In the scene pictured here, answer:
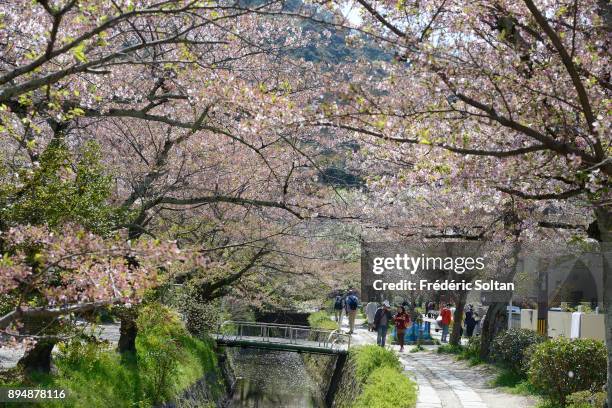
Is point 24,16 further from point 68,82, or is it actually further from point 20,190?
point 20,190

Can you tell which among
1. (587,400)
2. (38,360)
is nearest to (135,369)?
(38,360)

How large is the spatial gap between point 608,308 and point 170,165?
24.0 ft

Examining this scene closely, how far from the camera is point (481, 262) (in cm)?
2211

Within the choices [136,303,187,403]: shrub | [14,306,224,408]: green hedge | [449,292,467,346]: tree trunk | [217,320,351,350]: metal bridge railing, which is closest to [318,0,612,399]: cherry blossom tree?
[14,306,224,408]: green hedge

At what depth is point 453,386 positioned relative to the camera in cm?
1546

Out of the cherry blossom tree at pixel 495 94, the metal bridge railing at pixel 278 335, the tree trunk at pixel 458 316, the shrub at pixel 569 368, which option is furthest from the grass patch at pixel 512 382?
the tree trunk at pixel 458 316

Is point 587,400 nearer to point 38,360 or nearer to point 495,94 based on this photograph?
point 495,94

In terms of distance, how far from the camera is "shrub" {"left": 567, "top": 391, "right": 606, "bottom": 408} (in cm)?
976

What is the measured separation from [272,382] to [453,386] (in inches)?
540

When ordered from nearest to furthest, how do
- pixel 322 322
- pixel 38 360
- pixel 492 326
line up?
pixel 38 360 < pixel 492 326 < pixel 322 322

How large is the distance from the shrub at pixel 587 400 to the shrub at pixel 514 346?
5034 mm

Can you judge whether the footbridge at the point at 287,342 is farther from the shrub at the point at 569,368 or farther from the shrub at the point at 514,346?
the shrub at the point at 569,368

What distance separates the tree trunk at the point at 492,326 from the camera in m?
19.6

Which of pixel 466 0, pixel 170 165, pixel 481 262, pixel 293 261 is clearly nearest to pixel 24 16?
pixel 170 165
